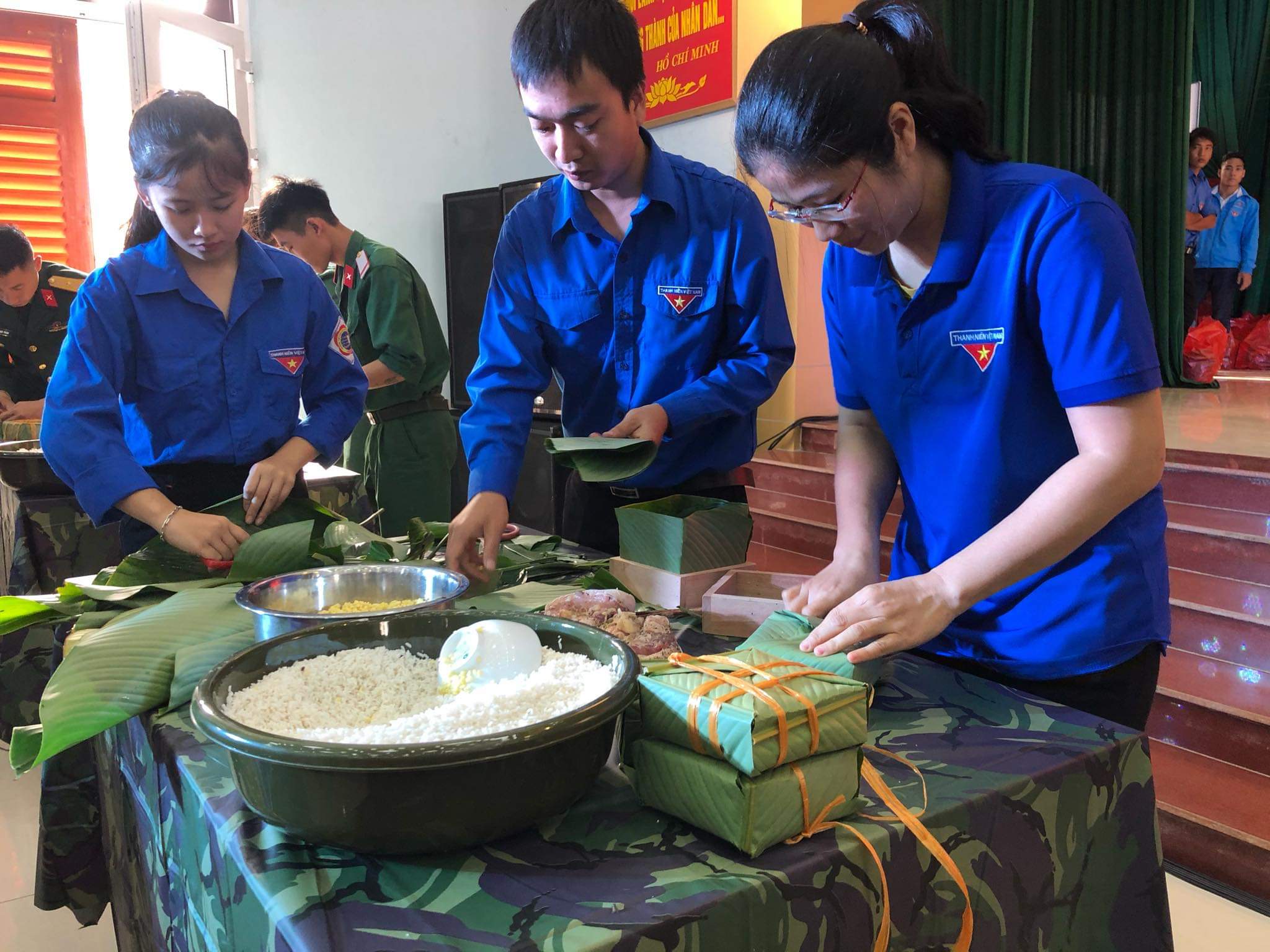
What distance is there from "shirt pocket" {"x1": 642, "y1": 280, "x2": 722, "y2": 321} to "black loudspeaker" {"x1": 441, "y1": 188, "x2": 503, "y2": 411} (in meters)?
3.84

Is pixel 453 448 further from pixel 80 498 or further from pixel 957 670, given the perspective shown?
pixel 957 670

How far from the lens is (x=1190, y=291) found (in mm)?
7602

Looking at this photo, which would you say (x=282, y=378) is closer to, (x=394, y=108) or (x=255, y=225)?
(x=255, y=225)

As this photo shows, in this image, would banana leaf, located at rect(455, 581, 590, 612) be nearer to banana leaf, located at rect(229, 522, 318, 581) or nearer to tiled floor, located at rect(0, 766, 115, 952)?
banana leaf, located at rect(229, 522, 318, 581)

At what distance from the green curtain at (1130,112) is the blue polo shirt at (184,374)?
548cm

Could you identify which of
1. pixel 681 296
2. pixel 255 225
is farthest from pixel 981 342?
pixel 255 225

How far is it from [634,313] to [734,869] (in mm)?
1149

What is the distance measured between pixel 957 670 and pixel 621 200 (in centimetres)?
101

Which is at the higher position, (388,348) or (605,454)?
(388,348)

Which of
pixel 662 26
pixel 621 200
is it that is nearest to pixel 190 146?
pixel 621 200

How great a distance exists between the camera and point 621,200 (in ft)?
5.48

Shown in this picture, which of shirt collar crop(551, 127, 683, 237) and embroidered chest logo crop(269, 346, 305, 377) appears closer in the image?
shirt collar crop(551, 127, 683, 237)

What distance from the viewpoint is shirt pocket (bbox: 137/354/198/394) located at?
1.70 metres

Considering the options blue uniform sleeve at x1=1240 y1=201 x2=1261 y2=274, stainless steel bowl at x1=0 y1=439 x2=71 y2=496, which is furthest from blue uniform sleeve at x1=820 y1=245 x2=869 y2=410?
blue uniform sleeve at x1=1240 y1=201 x2=1261 y2=274
